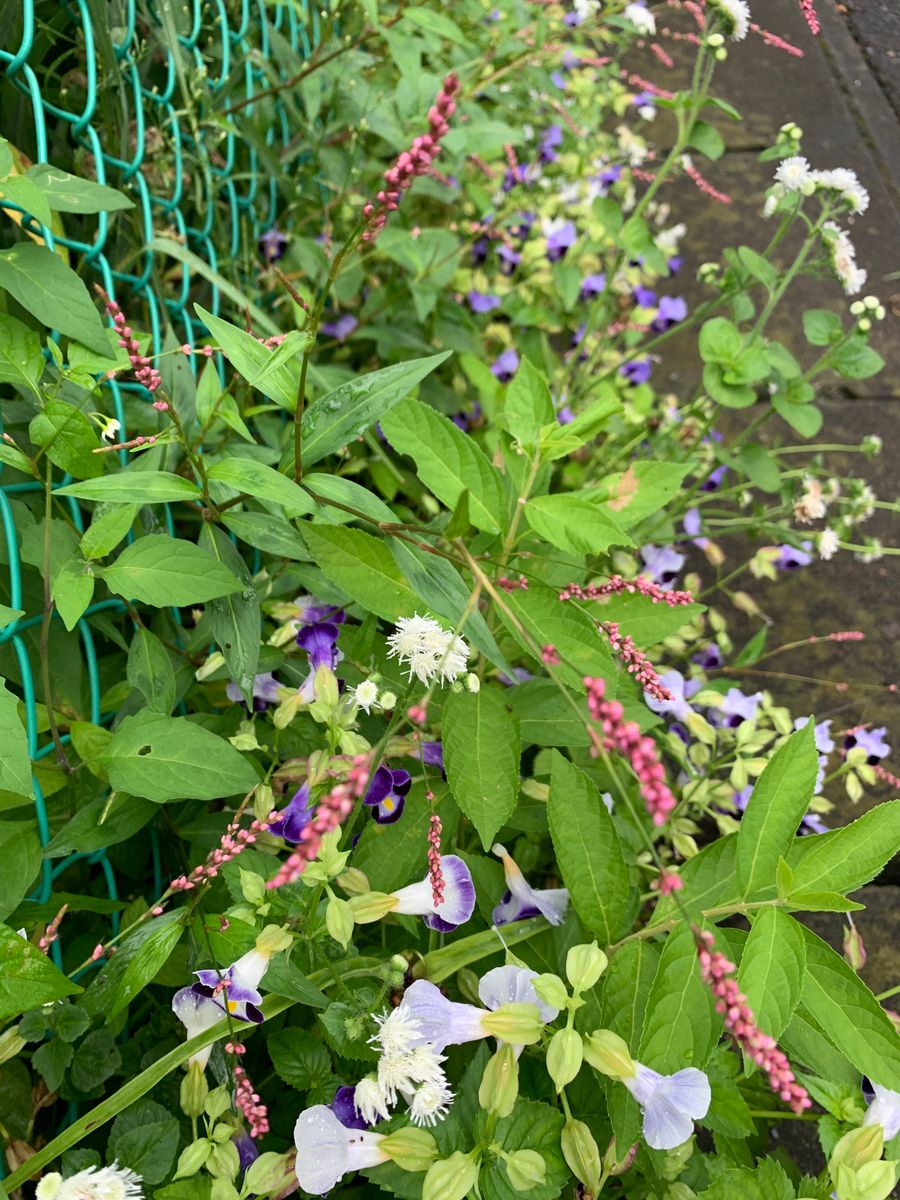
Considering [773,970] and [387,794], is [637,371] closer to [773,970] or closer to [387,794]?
[387,794]

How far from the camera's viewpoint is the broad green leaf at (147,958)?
795 millimetres

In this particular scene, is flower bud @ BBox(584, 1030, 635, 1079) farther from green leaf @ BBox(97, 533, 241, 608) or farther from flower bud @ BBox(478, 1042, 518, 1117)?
green leaf @ BBox(97, 533, 241, 608)

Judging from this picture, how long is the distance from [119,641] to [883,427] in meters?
1.97

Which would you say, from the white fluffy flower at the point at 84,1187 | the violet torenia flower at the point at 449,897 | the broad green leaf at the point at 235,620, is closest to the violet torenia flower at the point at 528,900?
the violet torenia flower at the point at 449,897

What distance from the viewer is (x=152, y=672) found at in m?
0.93

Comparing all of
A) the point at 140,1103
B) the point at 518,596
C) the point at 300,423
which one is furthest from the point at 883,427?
the point at 140,1103

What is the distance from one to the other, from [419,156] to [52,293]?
0.53 m

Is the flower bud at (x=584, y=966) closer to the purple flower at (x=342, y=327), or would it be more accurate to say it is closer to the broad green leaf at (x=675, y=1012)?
the broad green leaf at (x=675, y=1012)

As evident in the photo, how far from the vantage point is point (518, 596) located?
92 centimetres

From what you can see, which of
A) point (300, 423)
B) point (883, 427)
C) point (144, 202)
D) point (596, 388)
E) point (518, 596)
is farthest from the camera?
point (883, 427)

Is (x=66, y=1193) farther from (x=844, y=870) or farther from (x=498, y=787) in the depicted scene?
(x=844, y=870)

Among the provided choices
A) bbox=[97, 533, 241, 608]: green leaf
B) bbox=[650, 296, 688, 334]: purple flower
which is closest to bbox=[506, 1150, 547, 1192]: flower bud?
bbox=[97, 533, 241, 608]: green leaf

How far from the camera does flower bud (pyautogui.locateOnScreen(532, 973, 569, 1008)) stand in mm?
724

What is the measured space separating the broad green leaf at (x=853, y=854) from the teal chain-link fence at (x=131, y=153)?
710 mm
